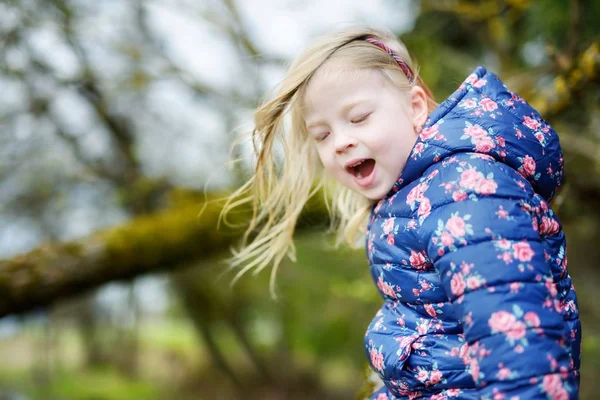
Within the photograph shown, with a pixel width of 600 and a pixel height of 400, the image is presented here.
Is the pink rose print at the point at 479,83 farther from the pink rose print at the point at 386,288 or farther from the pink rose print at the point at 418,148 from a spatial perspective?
the pink rose print at the point at 386,288

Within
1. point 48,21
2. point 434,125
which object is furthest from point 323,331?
point 434,125

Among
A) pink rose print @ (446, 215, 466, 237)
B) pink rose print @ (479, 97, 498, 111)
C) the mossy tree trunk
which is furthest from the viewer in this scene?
the mossy tree trunk

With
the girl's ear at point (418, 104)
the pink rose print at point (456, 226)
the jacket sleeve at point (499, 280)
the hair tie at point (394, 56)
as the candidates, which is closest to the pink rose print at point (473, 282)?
the jacket sleeve at point (499, 280)

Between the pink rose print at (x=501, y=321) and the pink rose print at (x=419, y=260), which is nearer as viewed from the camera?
the pink rose print at (x=501, y=321)

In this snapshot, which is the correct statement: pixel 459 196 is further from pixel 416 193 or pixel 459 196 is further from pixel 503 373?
pixel 503 373

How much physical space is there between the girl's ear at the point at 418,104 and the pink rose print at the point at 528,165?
35 centimetres

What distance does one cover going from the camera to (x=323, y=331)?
7.40m

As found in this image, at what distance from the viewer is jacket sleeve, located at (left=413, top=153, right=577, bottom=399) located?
1224 mm

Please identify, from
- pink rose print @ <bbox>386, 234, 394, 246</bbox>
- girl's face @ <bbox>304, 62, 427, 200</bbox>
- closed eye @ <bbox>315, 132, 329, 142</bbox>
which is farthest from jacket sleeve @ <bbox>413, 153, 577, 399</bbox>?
closed eye @ <bbox>315, 132, 329, 142</bbox>

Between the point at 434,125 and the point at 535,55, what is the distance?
390cm

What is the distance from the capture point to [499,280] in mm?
1275

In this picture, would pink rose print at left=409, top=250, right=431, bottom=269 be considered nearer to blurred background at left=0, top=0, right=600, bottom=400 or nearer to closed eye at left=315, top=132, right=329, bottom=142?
closed eye at left=315, top=132, right=329, bottom=142

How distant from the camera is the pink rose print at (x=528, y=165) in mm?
1500

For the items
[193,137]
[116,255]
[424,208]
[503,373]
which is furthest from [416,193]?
[193,137]
